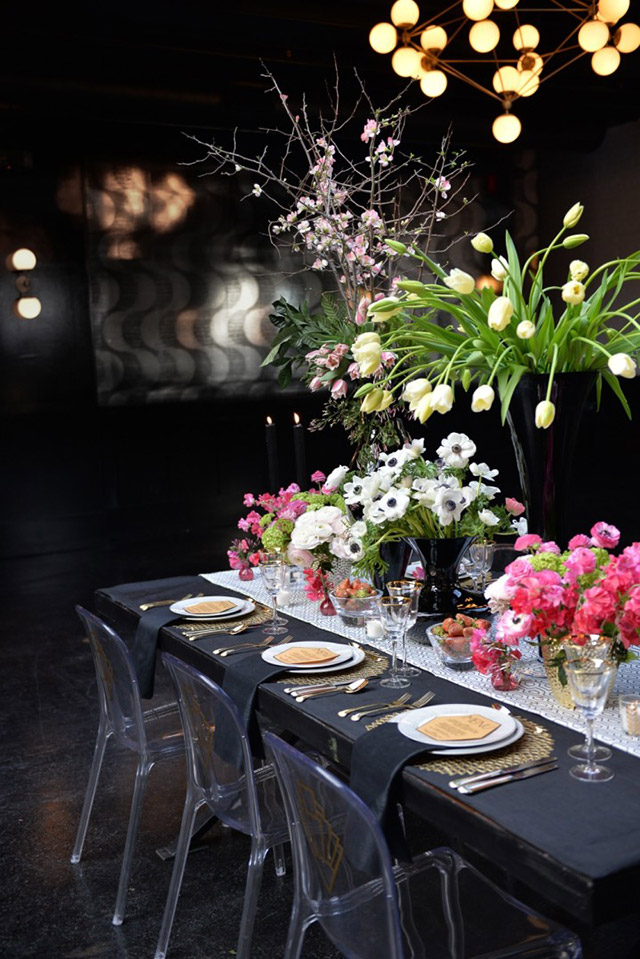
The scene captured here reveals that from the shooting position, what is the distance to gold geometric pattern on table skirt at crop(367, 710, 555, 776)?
1.80m

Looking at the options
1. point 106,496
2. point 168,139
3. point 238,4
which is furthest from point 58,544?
point 238,4

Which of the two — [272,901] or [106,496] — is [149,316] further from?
[272,901]

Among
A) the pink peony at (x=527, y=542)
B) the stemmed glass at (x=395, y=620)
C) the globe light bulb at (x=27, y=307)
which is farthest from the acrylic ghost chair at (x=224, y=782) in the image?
the globe light bulb at (x=27, y=307)

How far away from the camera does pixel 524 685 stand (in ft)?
7.34

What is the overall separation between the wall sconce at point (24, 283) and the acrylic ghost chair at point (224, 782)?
6.82 metres

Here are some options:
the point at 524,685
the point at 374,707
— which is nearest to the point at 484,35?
the point at 524,685

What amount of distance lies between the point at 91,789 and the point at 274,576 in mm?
911

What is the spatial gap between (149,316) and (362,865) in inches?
318

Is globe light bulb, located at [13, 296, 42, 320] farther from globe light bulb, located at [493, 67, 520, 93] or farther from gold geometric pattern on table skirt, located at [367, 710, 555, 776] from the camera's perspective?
gold geometric pattern on table skirt, located at [367, 710, 555, 776]

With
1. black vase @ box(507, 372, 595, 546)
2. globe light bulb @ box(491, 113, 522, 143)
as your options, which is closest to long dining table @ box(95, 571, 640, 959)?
black vase @ box(507, 372, 595, 546)

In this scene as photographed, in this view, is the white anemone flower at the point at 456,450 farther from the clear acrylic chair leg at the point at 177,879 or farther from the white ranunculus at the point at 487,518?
the clear acrylic chair leg at the point at 177,879

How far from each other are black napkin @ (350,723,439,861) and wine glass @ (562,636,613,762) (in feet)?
0.83

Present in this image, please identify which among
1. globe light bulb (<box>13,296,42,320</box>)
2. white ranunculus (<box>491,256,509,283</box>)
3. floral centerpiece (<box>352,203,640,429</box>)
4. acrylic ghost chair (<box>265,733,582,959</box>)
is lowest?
acrylic ghost chair (<box>265,733,582,959</box>)

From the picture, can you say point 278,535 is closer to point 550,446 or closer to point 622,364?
point 550,446
